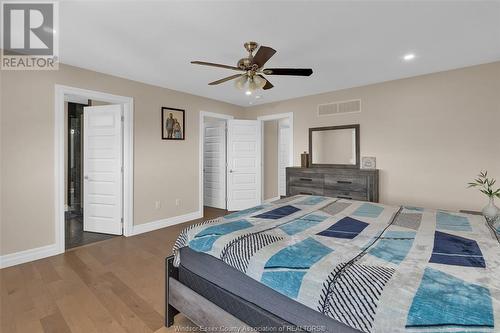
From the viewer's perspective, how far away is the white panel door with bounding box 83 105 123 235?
378cm

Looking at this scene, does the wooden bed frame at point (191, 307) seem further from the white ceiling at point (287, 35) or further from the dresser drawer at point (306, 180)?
the dresser drawer at point (306, 180)

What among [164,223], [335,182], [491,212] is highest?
[335,182]

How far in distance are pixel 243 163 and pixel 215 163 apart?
2.60 ft

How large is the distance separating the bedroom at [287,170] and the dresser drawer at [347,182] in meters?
0.02

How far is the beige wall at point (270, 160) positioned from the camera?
6082mm

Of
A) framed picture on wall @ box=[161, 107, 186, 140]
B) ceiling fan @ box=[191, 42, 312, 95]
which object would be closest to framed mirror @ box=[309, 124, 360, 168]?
ceiling fan @ box=[191, 42, 312, 95]

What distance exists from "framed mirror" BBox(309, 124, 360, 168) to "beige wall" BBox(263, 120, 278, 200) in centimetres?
160

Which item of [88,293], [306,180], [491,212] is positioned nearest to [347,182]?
[306,180]

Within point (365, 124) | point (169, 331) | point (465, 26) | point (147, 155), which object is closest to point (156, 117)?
point (147, 155)

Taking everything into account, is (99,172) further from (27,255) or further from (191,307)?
(191,307)

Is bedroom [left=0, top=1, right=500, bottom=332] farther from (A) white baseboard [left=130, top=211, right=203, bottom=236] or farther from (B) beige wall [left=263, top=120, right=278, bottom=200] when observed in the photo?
(B) beige wall [left=263, top=120, right=278, bottom=200]

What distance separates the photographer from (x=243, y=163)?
17.6 ft

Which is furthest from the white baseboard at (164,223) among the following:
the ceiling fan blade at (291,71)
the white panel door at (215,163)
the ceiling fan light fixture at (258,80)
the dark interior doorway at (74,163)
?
the ceiling fan blade at (291,71)

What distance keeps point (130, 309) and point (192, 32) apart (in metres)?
2.58
